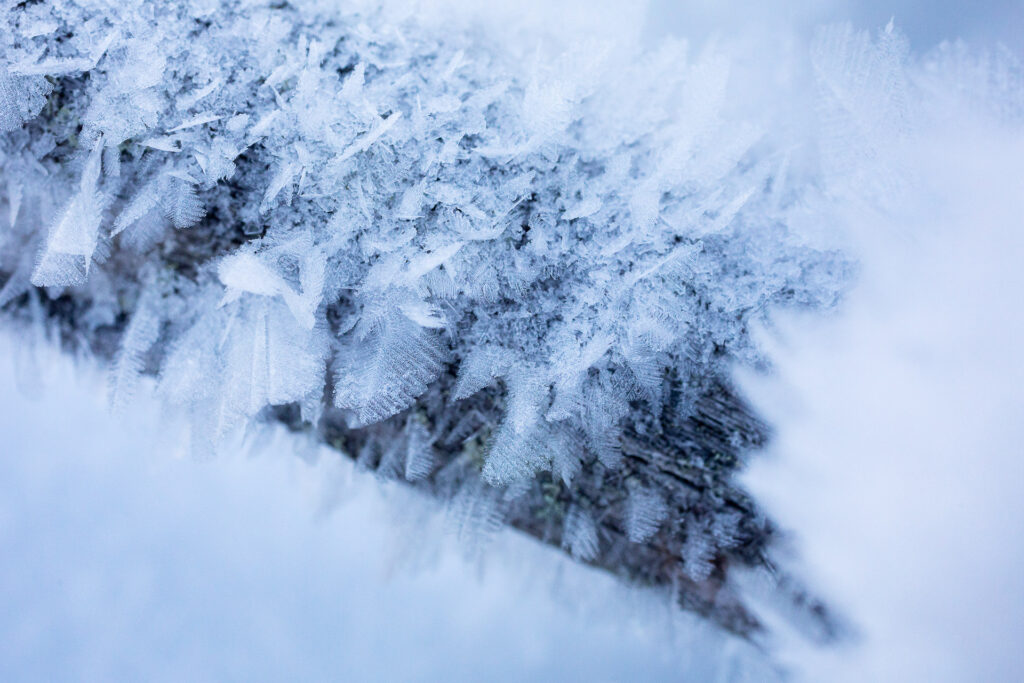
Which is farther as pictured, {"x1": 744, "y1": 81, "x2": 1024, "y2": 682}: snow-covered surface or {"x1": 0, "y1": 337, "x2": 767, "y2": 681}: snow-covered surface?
{"x1": 0, "y1": 337, "x2": 767, "y2": 681}: snow-covered surface

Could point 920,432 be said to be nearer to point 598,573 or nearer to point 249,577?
point 598,573

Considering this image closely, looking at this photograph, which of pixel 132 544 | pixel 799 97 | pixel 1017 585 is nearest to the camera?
pixel 1017 585

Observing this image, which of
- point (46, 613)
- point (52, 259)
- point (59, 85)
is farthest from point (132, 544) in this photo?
point (59, 85)

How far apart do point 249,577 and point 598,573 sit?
15.6 inches

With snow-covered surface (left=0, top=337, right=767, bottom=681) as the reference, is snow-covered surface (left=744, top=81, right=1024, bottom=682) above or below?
above

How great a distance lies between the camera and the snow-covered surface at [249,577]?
0.64 m

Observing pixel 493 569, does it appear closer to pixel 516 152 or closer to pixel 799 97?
pixel 516 152

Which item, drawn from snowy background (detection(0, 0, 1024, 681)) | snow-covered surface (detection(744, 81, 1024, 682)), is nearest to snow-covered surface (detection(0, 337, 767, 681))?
snowy background (detection(0, 0, 1024, 681))

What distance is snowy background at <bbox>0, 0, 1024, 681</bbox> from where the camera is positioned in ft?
1.44

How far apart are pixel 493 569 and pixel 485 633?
0.23 feet

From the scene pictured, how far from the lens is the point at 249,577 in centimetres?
67

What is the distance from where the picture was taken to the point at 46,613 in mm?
651

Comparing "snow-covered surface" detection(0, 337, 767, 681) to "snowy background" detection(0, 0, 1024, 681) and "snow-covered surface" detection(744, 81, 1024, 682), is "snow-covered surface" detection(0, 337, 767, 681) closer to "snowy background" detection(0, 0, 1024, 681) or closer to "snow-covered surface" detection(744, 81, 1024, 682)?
"snowy background" detection(0, 0, 1024, 681)

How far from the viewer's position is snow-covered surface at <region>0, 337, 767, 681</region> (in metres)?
0.64
